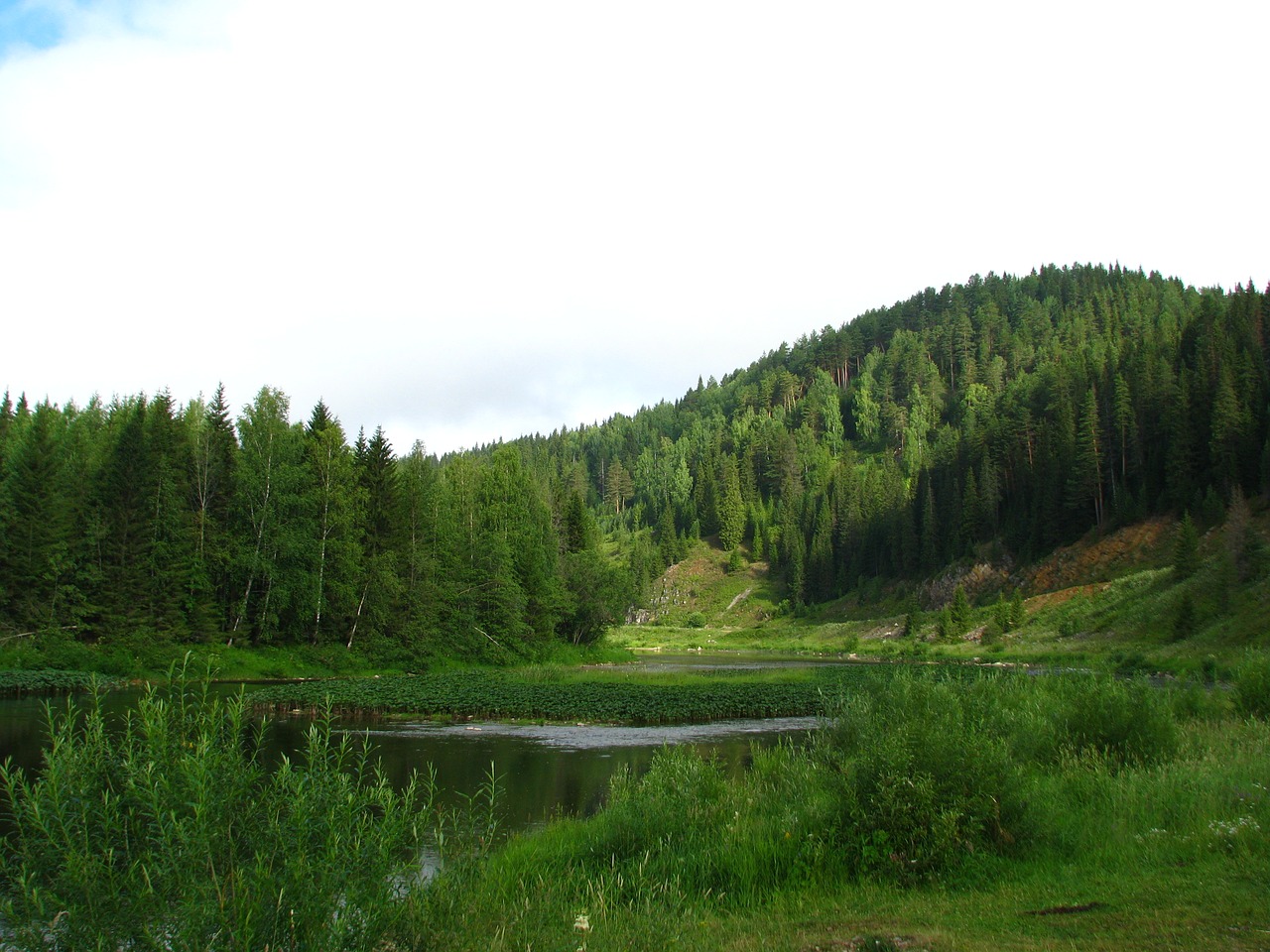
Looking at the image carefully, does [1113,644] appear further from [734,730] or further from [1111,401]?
[1111,401]

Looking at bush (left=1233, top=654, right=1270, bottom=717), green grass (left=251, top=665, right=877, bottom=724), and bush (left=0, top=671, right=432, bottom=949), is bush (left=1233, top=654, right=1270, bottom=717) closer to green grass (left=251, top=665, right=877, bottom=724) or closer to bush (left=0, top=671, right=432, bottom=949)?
green grass (left=251, top=665, right=877, bottom=724)

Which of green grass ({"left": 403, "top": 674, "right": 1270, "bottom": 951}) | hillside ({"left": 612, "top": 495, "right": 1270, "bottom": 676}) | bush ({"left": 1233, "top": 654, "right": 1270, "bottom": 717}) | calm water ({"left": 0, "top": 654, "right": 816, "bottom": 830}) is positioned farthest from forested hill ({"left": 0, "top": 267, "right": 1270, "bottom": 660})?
bush ({"left": 1233, "top": 654, "right": 1270, "bottom": 717})

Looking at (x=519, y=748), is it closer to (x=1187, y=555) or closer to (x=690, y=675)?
(x=690, y=675)

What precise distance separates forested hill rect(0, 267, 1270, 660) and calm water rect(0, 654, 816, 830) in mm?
15304

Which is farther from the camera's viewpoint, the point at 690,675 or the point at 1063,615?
the point at 1063,615

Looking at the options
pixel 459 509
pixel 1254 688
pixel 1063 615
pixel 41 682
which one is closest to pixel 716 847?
pixel 1254 688

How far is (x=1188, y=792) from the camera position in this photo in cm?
1230

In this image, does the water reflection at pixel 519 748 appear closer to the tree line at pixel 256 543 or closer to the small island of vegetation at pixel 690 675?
the small island of vegetation at pixel 690 675

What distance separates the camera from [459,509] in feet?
214

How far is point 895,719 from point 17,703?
3459cm

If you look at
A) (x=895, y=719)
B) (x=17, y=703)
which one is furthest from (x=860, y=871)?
(x=17, y=703)

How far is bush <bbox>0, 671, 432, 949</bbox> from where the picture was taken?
5.34 metres

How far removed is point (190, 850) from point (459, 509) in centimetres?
6071

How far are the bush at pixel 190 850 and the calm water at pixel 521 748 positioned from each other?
9544 millimetres
